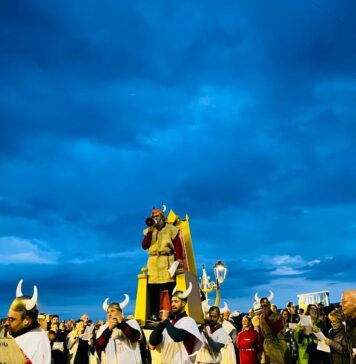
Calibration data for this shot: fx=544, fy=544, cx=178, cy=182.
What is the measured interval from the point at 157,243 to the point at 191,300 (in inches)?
66.1

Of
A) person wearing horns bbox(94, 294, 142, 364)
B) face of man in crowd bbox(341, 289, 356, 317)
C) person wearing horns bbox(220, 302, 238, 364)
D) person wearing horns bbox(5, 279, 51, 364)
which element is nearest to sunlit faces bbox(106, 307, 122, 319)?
person wearing horns bbox(94, 294, 142, 364)

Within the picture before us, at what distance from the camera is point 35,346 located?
5695 mm

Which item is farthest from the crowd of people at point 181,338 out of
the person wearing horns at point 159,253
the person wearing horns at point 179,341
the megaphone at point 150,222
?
the megaphone at point 150,222

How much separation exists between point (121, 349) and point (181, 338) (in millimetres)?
1277

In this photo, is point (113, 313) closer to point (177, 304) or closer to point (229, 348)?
point (177, 304)

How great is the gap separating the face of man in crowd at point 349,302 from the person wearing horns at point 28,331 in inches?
133

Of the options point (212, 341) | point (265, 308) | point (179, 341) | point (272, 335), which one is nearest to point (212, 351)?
point (212, 341)

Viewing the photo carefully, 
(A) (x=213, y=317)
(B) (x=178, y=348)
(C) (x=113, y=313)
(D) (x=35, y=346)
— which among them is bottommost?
(D) (x=35, y=346)

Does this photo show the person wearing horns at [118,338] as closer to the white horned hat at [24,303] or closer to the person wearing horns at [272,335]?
the white horned hat at [24,303]

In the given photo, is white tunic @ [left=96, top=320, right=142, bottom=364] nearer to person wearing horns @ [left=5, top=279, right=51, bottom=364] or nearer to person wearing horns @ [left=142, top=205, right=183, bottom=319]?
person wearing horns @ [left=5, top=279, right=51, bottom=364]

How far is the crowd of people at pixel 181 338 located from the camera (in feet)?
18.9

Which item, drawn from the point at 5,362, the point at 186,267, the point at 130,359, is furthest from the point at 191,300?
the point at 5,362

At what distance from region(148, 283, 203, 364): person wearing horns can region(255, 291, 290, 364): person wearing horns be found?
463 cm

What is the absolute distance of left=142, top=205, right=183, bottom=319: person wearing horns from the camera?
13055 mm
